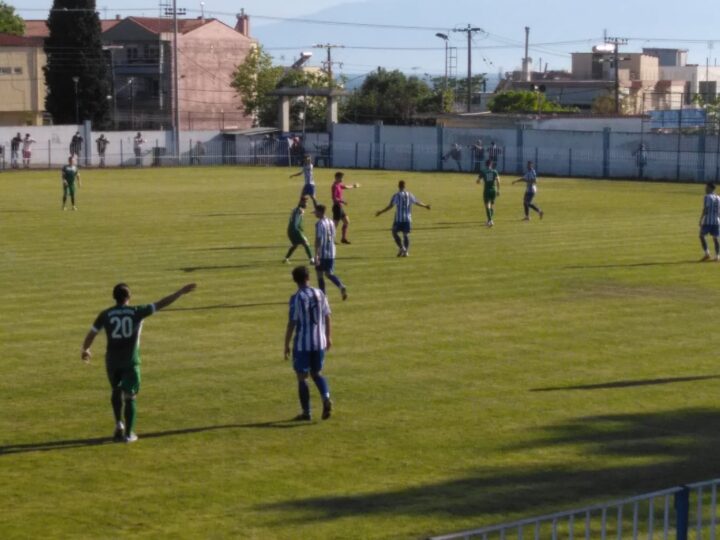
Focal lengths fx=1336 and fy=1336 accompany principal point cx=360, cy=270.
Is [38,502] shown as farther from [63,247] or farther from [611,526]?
[63,247]

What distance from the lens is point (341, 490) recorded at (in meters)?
13.1

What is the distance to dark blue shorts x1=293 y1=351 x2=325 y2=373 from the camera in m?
15.6

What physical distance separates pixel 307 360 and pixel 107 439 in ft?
8.07

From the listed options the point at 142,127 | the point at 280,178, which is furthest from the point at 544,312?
the point at 142,127

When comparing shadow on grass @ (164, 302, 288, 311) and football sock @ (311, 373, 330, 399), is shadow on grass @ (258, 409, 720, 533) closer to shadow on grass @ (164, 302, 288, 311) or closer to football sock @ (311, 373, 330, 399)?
football sock @ (311, 373, 330, 399)

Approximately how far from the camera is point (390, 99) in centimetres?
11819

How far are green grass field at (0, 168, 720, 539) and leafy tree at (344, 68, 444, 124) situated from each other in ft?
259

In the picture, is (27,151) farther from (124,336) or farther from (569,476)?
(569,476)

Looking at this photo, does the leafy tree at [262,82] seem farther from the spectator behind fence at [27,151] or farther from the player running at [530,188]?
the player running at [530,188]

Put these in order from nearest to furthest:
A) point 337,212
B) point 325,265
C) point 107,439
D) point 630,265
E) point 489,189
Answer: point 107,439
point 325,265
point 630,265
point 337,212
point 489,189

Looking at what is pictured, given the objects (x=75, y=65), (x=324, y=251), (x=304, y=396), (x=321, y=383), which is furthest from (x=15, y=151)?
(x=321, y=383)

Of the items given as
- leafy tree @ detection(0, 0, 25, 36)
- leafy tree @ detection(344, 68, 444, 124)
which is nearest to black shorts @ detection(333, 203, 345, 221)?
leafy tree @ detection(344, 68, 444, 124)

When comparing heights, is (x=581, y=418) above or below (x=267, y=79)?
below

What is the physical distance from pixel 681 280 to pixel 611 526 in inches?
712
